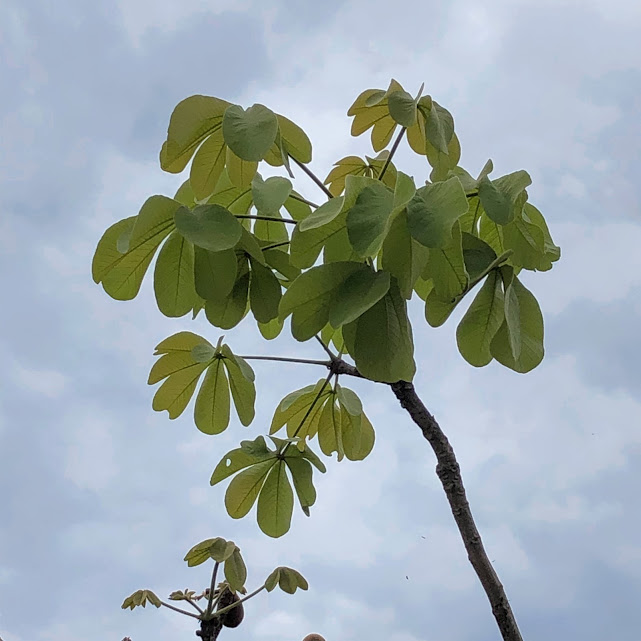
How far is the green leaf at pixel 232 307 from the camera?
650 mm

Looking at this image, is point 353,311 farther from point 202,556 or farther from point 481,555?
point 202,556

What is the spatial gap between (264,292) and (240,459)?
24 cm

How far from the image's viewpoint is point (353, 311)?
19.8 inches

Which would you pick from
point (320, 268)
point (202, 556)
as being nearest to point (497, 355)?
point (320, 268)

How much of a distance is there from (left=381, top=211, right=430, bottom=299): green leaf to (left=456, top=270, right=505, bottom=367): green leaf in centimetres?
9

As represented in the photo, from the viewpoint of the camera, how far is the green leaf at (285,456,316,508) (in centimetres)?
79

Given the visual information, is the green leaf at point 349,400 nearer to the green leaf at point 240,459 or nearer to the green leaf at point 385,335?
the green leaf at point 240,459

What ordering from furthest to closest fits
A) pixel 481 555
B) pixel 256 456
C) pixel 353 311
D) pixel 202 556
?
pixel 202 556 → pixel 256 456 → pixel 481 555 → pixel 353 311

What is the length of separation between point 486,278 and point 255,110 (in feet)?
0.79

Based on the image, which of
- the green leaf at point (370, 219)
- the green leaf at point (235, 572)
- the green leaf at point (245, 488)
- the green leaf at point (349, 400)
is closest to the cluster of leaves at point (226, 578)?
the green leaf at point (235, 572)

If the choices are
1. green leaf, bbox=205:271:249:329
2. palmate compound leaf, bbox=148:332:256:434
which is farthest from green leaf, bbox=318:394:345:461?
green leaf, bbox=205:271:249:329

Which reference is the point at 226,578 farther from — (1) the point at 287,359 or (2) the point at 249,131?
(2) the point at 249,131

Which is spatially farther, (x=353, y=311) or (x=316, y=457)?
(x=316, y=457)

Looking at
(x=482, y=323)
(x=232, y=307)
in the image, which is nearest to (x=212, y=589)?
(x=232, y=307)
